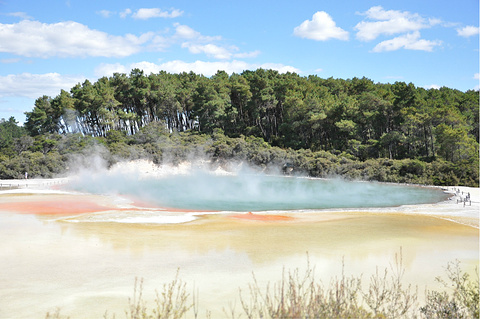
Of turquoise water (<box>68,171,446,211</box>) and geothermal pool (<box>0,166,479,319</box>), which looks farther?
turquoise water (<box>68,171,446,211</box>)

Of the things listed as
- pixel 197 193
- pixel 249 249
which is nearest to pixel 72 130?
pixel 197 193

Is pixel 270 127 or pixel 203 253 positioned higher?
pixel 270 127

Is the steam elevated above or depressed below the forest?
below

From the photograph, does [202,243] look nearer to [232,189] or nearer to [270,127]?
[232,189]

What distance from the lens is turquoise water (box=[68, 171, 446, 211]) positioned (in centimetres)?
2683

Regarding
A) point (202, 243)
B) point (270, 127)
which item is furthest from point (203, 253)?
point (270, 127)

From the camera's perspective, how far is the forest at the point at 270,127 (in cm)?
4000

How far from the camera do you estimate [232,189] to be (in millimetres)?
35625

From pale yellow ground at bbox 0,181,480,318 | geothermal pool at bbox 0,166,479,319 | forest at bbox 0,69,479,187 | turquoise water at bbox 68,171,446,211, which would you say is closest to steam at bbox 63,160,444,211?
turquoise water at bbox 68,171,446,211

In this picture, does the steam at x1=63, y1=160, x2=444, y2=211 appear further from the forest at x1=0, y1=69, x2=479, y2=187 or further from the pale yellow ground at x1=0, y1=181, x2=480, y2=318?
the pale yellow ground at x1=0, y1=181, x2=480, y2=318

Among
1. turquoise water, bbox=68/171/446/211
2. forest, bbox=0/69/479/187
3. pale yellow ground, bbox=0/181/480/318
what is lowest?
pale yellow ground, bbox=0/181/480/318

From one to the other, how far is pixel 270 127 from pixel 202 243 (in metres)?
46.3

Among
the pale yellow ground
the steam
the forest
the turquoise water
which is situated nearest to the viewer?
the pale yellow ground

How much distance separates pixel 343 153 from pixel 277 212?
84.5ft
